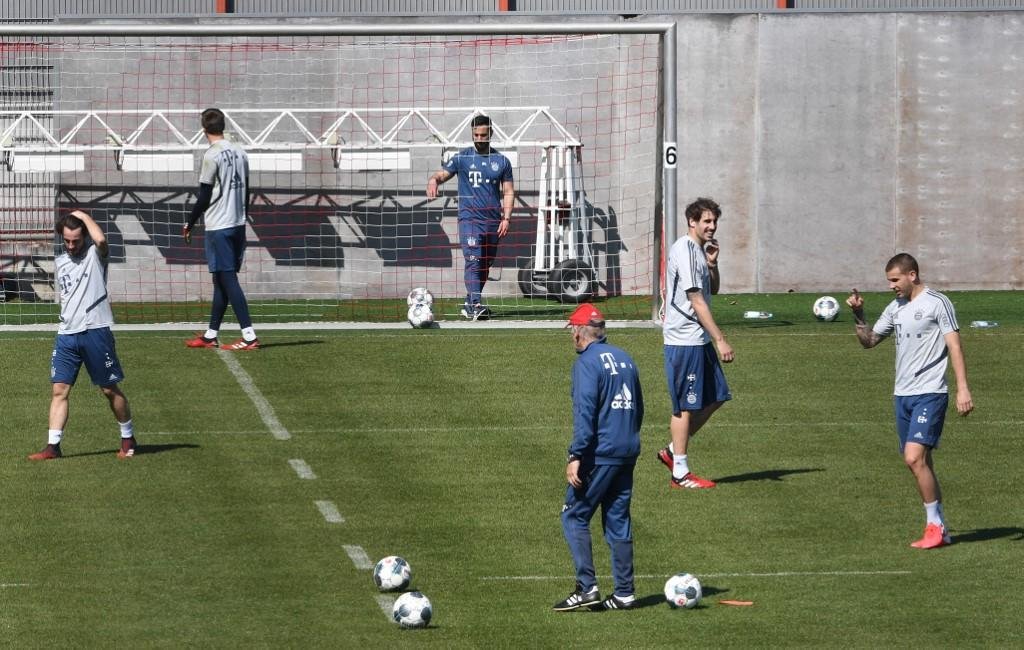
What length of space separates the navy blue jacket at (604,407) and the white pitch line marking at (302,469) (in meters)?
4.25

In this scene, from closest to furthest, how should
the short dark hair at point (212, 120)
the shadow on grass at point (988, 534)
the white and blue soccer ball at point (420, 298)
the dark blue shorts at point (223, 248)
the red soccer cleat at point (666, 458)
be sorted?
1. the shadow on grass at point (988, 534)
2. the red soccer cleat at point (666, 458)
3. the short dark hair at point (212, 120)
4. the dark blue shorts at point (223, 248)
5. the white and blue soccer ball at point (420, 298)

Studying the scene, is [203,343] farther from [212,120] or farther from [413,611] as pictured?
[413,611]

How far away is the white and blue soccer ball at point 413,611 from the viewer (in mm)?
9406

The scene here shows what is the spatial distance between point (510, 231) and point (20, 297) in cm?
700

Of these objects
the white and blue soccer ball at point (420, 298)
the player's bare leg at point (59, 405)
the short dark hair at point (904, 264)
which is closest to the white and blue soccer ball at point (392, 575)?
the short dark hair at point (904, 264)

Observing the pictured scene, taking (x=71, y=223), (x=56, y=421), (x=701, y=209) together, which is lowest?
(x=56, y=421)

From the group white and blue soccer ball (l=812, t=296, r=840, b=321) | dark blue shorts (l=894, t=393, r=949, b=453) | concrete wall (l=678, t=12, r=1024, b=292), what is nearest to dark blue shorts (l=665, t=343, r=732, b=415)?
dark blue shorts (l=894, t=393, r=949, b=453)

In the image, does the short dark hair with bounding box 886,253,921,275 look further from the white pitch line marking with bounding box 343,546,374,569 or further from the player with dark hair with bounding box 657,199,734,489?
the white pitch line marking with bounding box 343,546,374,569

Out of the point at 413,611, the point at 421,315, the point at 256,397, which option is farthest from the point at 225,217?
the point at 413,611

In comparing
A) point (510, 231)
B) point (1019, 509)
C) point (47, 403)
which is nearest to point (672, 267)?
point (1019, 509)

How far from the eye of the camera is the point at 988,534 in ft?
39.0

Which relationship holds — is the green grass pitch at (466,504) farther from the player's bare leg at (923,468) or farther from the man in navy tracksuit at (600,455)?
the player's bare leg at (923,468)

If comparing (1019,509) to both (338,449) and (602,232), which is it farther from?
(602,232)

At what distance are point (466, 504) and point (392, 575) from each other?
8.26 ft
